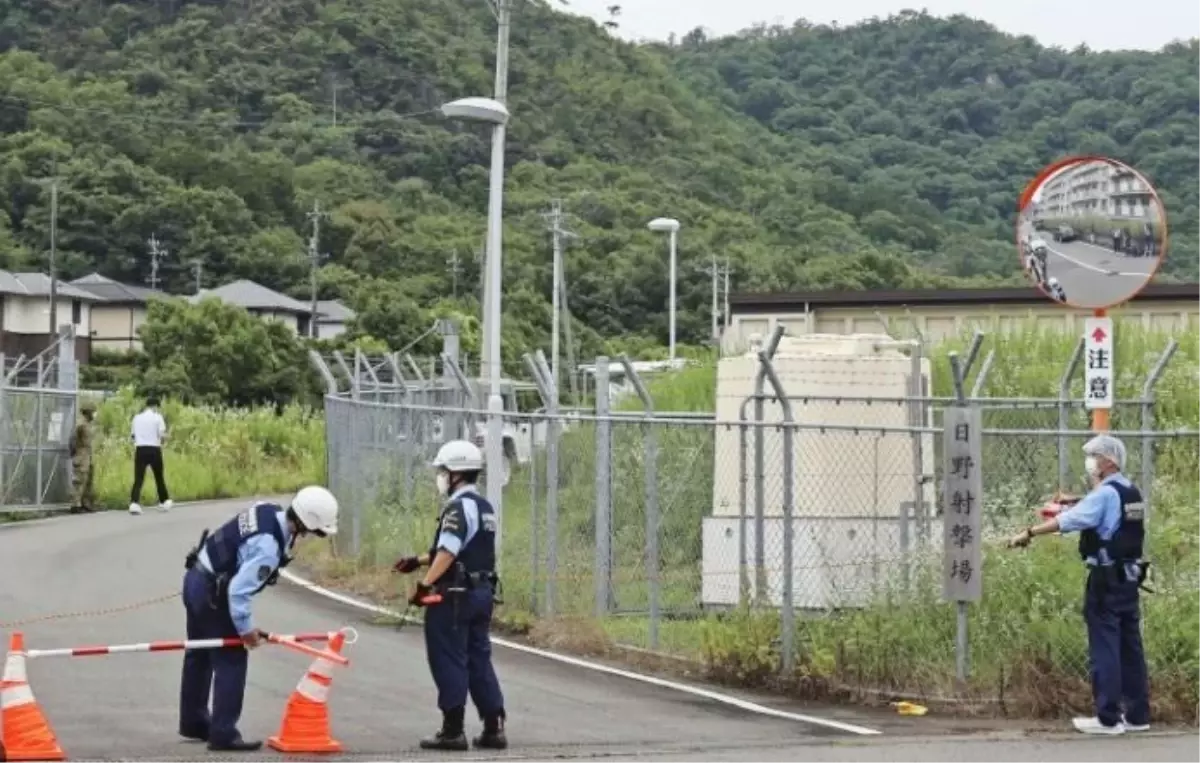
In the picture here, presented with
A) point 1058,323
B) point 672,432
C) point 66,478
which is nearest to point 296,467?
point 66,478

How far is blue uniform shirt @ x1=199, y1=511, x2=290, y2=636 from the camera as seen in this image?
940cm

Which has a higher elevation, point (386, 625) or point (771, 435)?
point (771, 435)

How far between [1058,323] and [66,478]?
53.1 feet

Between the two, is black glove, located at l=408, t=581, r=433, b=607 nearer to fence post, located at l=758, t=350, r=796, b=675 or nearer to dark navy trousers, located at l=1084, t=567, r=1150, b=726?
fence post, located at l=758, t=350, r=796, b=675

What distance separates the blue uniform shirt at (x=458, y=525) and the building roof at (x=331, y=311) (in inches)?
2786

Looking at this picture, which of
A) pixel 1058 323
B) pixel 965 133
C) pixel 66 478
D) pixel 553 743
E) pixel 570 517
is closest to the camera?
pixel 553 743

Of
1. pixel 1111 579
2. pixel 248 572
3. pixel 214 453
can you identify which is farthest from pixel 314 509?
pixel 214 453

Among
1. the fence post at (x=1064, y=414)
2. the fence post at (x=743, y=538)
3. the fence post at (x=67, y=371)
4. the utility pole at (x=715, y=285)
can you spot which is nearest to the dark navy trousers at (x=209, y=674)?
the fence post at (x=743, y=538)

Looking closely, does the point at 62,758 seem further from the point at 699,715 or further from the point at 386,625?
the point at 386,625

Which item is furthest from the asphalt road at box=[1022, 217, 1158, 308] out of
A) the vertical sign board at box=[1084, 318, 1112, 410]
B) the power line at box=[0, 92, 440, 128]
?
the power line at box=[0, 92, 440, 128]

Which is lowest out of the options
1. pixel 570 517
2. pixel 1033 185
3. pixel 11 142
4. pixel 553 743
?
pixel 553 743

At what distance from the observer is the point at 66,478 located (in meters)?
27.0

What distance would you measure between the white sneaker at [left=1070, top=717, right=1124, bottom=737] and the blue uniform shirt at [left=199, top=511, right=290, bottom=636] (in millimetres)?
4968

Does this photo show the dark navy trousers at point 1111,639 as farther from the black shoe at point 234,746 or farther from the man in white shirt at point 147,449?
the man in white shirt at point 147,449
